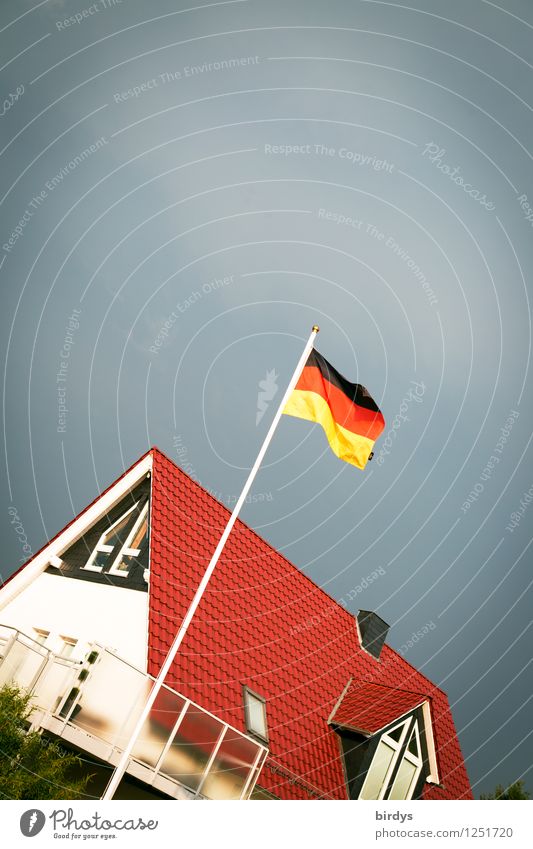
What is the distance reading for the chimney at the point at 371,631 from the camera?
795 inches

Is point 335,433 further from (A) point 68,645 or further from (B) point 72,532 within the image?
(B) point 72,532

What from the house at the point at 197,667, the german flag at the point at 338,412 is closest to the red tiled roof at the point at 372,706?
the house at the point at 197,667

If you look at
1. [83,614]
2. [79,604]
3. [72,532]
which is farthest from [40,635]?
[72,532]

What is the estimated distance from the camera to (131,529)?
15.5 meters

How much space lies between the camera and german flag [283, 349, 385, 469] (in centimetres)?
1229

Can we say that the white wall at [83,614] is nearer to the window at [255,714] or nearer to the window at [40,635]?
the window at [40,635]

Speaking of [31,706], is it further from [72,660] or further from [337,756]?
[337,756]

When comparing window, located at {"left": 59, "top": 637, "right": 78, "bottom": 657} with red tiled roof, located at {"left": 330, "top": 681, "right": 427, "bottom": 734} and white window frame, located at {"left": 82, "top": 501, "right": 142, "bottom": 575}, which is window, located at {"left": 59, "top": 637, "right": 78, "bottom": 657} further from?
red tiled roof, located at {"left": 330, "top": 681, "right": 427, "bottom": 734}

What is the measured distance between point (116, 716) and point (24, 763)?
1993mm

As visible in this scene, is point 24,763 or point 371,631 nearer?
point 24,763

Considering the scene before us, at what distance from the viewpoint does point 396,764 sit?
619 inches

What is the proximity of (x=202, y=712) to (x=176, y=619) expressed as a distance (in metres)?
2.40

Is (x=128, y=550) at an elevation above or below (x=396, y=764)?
above

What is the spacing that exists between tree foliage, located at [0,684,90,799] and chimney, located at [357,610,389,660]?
1234 cm
